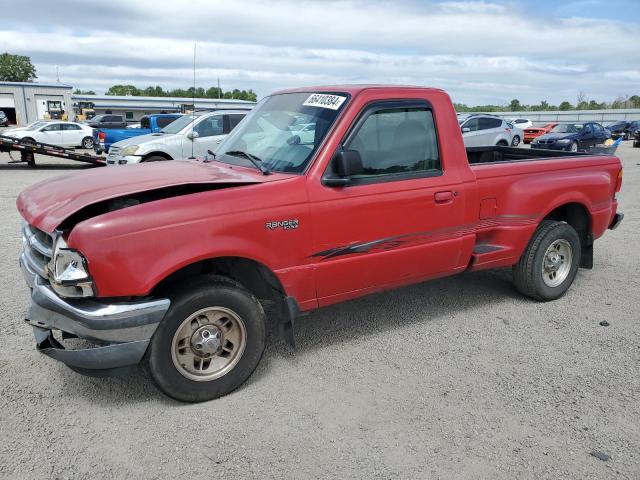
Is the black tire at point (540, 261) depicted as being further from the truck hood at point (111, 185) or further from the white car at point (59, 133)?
the white car at point (59, 133)

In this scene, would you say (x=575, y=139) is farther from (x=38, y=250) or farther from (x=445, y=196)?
(x=38, y=250)

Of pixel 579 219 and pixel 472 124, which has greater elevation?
pixel 472 124

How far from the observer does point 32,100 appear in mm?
61438

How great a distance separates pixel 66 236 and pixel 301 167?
1.55 metres

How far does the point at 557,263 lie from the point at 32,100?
Answer: 68809mm

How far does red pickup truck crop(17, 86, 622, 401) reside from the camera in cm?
301

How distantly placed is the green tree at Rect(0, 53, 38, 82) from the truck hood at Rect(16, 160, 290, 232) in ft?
404

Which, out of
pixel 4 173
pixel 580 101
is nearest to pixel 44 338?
pixel 4 173

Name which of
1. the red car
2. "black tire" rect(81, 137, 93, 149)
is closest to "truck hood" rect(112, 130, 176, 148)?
"black tire" rect(81, 137, 93, 149)

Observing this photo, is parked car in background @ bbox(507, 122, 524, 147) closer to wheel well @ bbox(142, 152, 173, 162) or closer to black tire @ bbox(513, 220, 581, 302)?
wheel well @ bbox(142, 152, 173, 162)

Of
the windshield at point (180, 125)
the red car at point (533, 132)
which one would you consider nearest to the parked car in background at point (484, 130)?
the windshield at point (180, 125)

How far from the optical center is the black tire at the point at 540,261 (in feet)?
16.3

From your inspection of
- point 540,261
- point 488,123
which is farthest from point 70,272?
point 488,123

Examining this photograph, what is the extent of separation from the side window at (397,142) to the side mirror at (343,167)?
0.80ft
